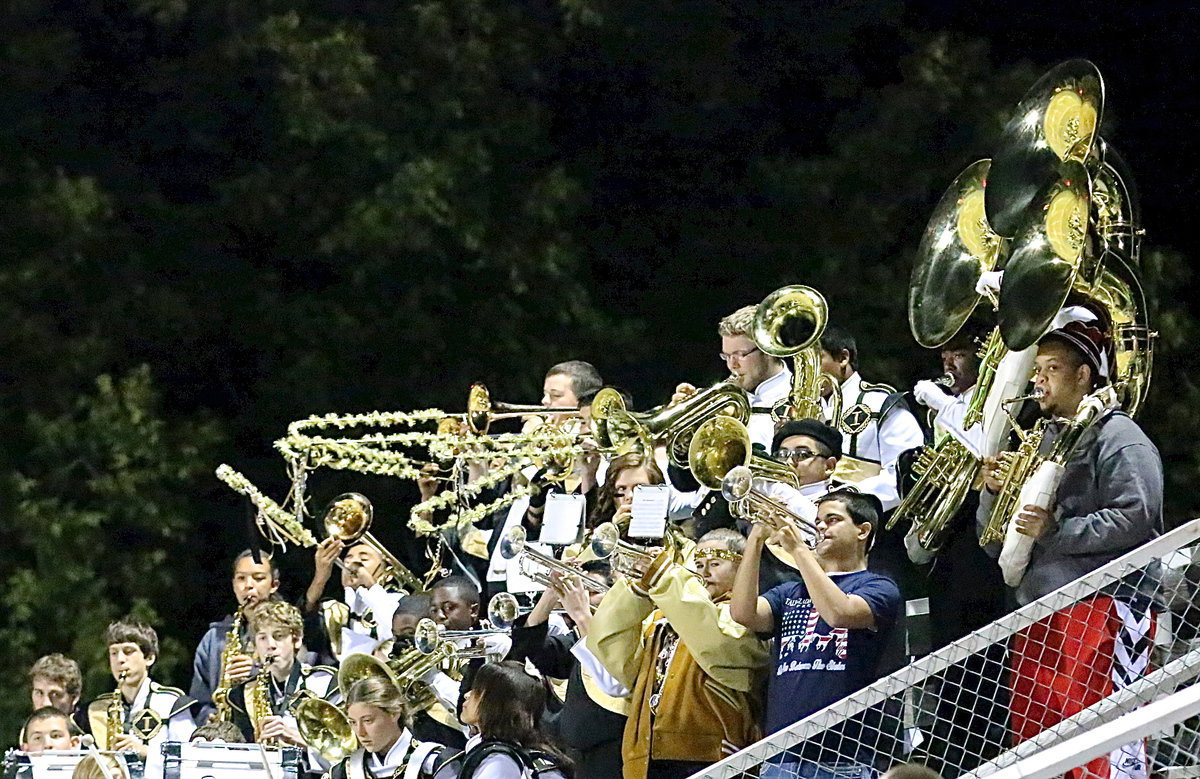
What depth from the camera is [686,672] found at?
6.92 metres

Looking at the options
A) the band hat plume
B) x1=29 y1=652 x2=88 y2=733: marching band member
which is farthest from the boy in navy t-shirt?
x1=29 y1=652 x2=88 y2=733: marching band member

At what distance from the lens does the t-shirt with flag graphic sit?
6520 mm

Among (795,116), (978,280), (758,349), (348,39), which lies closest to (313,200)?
(348,39)

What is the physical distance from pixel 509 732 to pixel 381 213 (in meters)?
7.98

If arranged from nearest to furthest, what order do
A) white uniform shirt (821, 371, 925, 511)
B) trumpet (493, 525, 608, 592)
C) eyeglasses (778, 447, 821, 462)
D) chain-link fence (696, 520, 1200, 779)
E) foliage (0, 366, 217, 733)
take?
1. chain-link fence (696, 520, 1200, 779)
2. eyeglasses (778, 447, 821, 462)
3. trumpet (493, 525, 608, 592)
4. white uniform shirt (821, 371, 925, 511)
5. foliage (0, 366, 217, 733)

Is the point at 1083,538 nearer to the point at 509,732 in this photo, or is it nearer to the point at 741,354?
the point at 509,732

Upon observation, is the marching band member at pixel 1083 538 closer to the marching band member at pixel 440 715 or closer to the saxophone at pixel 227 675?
the marching band member at pixel 440 715

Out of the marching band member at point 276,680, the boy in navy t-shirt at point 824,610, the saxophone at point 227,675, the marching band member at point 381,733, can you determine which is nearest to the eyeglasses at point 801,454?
the boy in navy t-shirt at point 824,610

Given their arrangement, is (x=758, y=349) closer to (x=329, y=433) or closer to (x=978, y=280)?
(x=978, y=280)

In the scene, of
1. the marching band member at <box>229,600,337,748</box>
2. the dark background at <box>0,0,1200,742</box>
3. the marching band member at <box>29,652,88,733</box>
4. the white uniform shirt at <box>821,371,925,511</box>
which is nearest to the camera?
the white uniform shirt at <box>821,371,925,511</box>

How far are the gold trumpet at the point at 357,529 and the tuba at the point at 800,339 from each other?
2.46 metres

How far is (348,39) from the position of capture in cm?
1519

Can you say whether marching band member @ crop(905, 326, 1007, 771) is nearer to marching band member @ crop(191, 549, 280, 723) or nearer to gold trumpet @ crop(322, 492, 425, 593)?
gold trumpet @ crop(322, 492, 425, 593)

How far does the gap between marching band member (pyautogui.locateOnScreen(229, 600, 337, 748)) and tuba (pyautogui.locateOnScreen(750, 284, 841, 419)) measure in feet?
7.15
